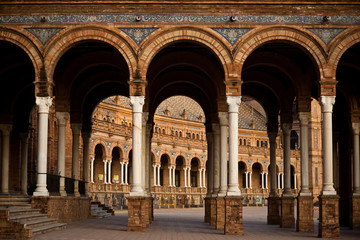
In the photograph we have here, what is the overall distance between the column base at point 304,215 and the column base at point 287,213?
2.41 meters

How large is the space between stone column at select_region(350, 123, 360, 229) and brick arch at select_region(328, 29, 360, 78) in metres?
5.87

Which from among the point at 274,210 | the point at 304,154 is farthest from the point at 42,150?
the point at 274,210

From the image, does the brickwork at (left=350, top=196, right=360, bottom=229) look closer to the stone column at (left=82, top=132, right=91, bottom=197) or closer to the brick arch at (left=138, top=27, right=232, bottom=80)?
the brick arch at (left=138, top=27, right=232, bottom=80)

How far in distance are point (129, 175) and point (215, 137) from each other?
108ft

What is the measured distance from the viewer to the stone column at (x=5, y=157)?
25375mm

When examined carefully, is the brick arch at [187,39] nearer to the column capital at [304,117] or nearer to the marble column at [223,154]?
the marble column at [223,154]

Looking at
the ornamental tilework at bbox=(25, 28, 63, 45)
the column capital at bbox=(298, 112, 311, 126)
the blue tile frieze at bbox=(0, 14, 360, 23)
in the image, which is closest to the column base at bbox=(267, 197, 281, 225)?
the column capital at bbox=(298, 112, 311, 126)

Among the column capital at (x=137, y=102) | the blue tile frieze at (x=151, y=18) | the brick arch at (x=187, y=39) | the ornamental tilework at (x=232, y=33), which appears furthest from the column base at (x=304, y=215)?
the column capital at (x=137, y=102)

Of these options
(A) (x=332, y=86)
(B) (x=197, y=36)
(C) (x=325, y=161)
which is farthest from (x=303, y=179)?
(B) (x=197, y=36)

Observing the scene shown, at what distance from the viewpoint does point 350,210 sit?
79.9 ft

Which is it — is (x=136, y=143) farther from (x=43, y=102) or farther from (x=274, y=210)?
(x=274, y=210)

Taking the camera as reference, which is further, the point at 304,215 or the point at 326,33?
the point at 304,215

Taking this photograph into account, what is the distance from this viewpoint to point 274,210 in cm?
2736

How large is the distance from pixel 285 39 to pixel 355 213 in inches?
338
